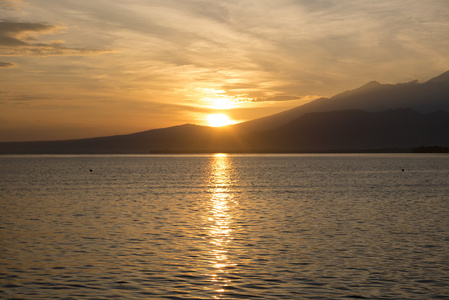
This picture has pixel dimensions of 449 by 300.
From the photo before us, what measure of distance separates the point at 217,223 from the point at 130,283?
19.5m

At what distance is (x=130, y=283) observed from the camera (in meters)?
23.5

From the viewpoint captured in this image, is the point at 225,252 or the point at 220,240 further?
the point at 220,240

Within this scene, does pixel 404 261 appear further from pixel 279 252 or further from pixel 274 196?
pixel 274 196

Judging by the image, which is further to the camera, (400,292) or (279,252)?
(279,252)

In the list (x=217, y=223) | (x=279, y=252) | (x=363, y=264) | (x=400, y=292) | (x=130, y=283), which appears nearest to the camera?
(x=400, y=292)

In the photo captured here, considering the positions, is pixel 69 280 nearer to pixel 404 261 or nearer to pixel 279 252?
pixel 279 252

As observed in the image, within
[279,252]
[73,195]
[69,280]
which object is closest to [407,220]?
[279,252]

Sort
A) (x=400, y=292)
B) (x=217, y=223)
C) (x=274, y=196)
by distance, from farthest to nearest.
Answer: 1. (x=274, y=196)
2. (x=217, y=223)
3. (x=400, y=292)

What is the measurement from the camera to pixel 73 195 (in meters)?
71.9

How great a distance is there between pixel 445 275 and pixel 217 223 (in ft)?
68.6

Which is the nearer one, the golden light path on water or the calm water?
the calm water

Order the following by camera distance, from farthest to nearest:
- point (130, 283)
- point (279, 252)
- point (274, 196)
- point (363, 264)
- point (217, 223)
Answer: point (274, 196)
point (217, 223)
point (279, 252)
point (363, 264)
point (130, 283)

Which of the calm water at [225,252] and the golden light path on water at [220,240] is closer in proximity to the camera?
the calm water at [225,252]

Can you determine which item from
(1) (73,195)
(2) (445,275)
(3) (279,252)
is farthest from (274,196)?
(2) (445,275)
